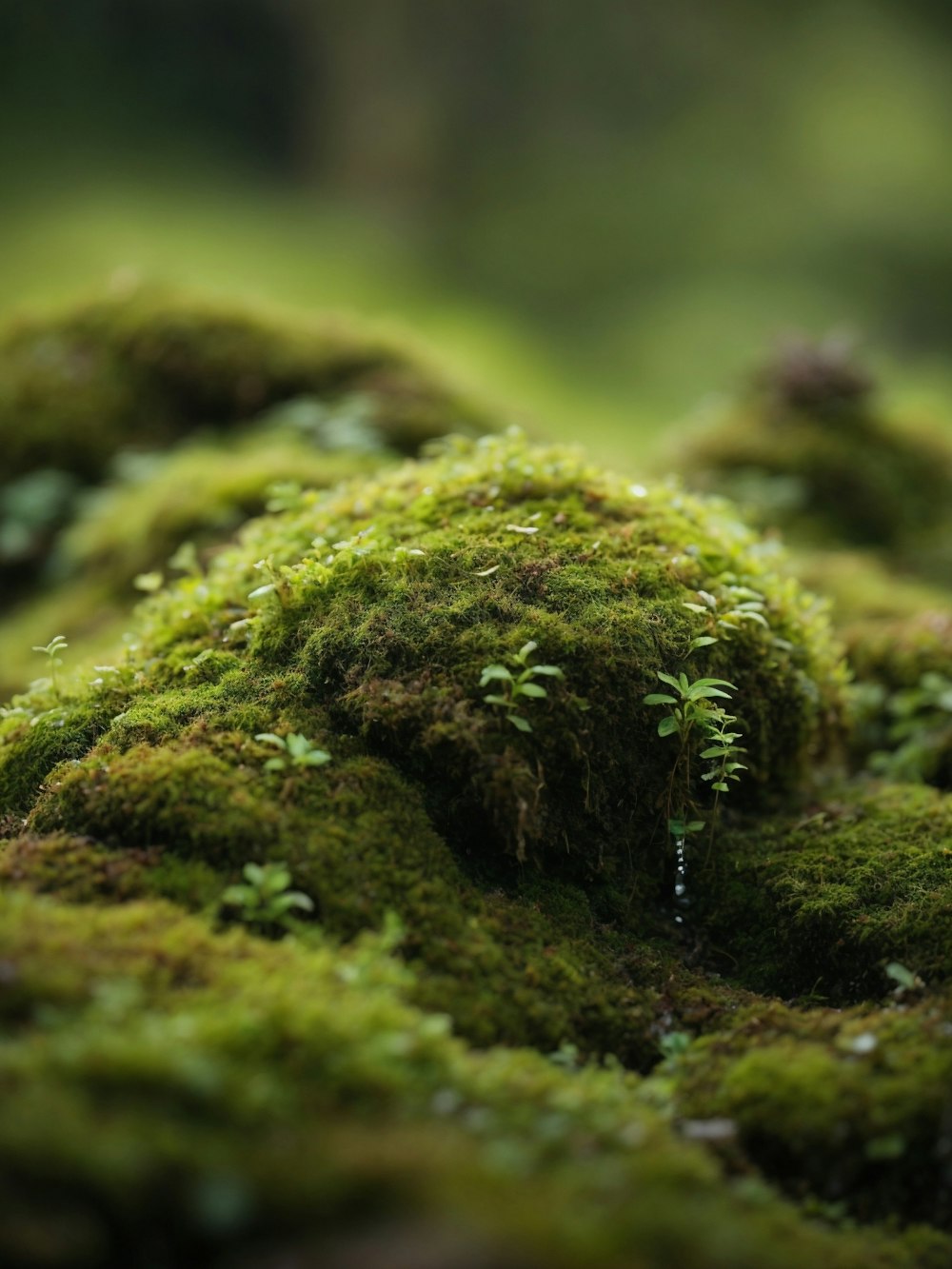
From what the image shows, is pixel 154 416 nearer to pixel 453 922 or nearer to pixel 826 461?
pixel 826 461

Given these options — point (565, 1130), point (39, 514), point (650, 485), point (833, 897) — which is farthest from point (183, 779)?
point (39, 514)

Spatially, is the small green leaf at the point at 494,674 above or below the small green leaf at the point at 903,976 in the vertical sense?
above

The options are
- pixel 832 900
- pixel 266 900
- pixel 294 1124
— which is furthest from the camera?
pixel 832 900

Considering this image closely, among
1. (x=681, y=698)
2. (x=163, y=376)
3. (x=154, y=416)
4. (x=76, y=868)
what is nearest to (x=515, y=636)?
(x=681, y=698)

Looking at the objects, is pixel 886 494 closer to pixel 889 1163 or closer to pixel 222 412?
pixel 222 412

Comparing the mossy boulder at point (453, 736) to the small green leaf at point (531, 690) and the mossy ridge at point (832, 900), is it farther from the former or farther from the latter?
the mossy ridge at point (832, 900)

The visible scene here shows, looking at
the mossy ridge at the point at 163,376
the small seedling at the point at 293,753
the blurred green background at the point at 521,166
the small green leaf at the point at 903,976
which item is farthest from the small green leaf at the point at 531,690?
the blurred green background at the point at 521,166
